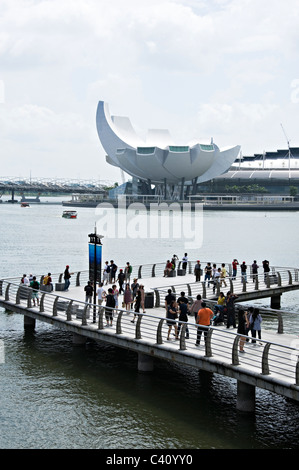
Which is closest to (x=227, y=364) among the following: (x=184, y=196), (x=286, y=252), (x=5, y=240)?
(x=286, y=252)

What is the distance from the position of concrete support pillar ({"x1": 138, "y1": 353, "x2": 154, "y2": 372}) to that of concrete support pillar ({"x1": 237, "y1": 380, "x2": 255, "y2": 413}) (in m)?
3.59

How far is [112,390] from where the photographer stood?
18047 mm

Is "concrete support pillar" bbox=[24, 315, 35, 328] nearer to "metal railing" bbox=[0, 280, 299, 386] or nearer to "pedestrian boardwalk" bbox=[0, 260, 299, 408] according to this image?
"pedestrian boardwalk" bbox=[0, 260, 299, 408]

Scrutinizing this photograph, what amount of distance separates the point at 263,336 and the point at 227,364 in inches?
129

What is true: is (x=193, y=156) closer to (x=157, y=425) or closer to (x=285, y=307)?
(x=285, y=307)

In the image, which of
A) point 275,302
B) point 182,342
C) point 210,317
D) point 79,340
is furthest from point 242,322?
point 275,302

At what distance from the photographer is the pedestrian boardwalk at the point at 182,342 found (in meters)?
14.9

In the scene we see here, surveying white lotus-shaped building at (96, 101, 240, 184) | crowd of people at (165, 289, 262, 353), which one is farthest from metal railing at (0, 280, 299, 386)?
white lotus-shaped building at (96, 101, 240, 184)

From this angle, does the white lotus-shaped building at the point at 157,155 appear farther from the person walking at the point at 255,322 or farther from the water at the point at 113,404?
the person walking at the point at 255,322

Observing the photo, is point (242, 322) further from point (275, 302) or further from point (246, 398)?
Answer: point (275, 302)

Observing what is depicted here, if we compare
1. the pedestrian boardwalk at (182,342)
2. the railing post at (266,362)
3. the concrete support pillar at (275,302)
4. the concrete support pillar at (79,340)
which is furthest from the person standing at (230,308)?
the concrete support pillar at (275,302)

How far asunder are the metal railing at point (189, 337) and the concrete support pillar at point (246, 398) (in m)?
0.63

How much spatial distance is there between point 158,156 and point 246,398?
481 ft

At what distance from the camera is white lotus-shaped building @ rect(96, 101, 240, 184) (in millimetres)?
161500
